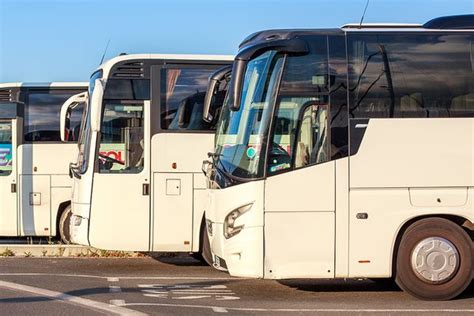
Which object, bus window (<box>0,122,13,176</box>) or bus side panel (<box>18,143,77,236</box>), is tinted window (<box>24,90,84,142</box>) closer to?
bus side panel (<box>18,143,77,236</box>)

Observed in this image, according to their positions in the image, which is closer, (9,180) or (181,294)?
(181,294)

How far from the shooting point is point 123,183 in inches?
532

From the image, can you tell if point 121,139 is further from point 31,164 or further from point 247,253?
point 31,164

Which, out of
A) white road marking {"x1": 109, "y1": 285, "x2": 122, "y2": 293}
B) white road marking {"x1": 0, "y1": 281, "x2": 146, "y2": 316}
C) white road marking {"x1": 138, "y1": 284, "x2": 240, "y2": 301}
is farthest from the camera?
white road marking {"x1": 109, "y1": 285, "x2": 122, "y2": 293}

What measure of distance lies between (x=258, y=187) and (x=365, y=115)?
163 centimetres

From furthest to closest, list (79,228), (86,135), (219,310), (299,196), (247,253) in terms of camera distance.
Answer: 1. (86,135)
2. (79,228)
3. (299,196)
4. (247,253)
5. (219,310)

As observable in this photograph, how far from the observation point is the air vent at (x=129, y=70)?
1377 cm

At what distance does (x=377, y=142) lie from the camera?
1057 centimetres

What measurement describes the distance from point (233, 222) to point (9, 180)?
27.8ft

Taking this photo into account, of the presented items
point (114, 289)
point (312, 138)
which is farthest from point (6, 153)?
point (312, 138)

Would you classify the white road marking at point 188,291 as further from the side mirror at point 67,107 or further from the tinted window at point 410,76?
the side mirror at point 67,107

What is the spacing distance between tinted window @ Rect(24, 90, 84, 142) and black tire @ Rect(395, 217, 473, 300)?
918cm

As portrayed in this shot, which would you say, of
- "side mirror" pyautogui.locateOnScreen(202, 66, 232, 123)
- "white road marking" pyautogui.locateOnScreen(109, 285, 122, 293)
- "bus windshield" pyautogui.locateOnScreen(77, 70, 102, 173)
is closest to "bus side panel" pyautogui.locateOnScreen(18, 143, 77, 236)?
"bus windshield" pyautogui.locateOnScreen(77, 70, 102, 173)

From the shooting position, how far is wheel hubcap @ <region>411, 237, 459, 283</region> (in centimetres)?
1056
